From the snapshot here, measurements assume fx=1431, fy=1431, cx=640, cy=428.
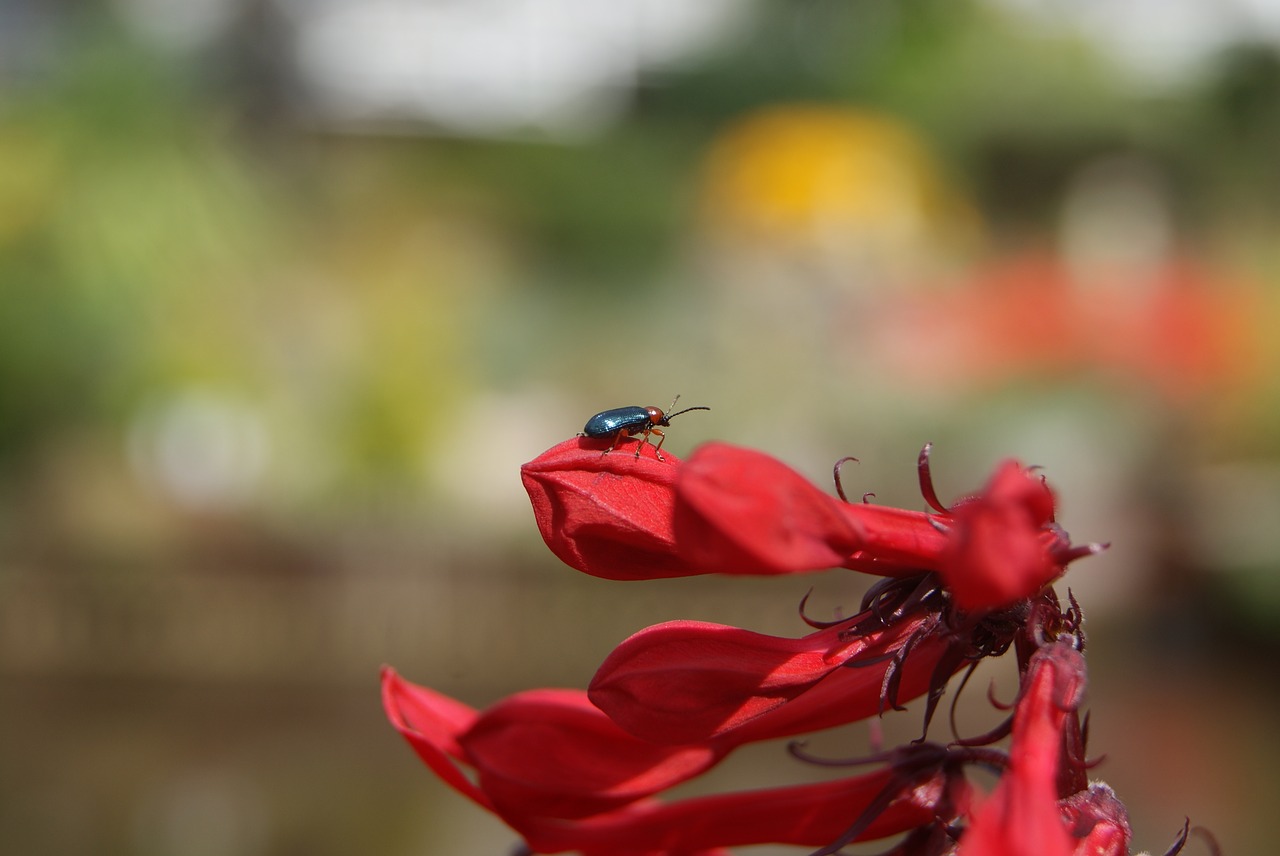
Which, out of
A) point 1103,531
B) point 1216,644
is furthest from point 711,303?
point 1216,644

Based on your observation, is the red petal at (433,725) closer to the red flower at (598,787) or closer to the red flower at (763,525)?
the red flower at (598,787)

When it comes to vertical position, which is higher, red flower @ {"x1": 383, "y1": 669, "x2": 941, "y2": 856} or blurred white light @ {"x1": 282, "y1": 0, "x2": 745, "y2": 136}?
blurred white light @ {"x1": 282, "y1": 0, "x2": 745, "y2": 136}

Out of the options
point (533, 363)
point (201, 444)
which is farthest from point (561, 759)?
point (533, 363)

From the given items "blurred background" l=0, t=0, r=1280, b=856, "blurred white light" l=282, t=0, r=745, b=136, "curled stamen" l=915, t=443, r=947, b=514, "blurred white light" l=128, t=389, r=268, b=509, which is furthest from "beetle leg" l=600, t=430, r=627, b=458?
"blurred white light" l=282, t=0, r=745, b=136

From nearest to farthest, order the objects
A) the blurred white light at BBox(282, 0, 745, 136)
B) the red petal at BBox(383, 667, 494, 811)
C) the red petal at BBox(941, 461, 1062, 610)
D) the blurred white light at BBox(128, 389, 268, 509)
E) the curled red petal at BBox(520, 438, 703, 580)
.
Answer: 1. the red petal at BBox(941, 461, 1062, 610)
2. the curled red petal at BBox(520, 438, 703, 580)
3. the red petal at BBox(383, 667, 494, 811)
4. the blurred white light at BBox(128, 389, 268, 509)
5. the blurred white light at BBox(282, 0, 745, 136)

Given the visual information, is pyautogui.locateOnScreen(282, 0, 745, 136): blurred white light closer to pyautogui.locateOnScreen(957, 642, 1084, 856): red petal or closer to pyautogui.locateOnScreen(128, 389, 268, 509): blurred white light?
pyautogui.locateOnScreen(128, 389, 268, 509): blurred white light

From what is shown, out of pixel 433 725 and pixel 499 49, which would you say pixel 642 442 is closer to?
pixel 433 725

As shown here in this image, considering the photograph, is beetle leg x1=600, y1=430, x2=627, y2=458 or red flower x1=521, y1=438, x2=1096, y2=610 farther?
beetle leg x1=600, y1=430, x2=627, y2=458

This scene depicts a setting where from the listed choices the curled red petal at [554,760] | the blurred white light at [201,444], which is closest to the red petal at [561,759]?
the curled red petal at [554,760]
